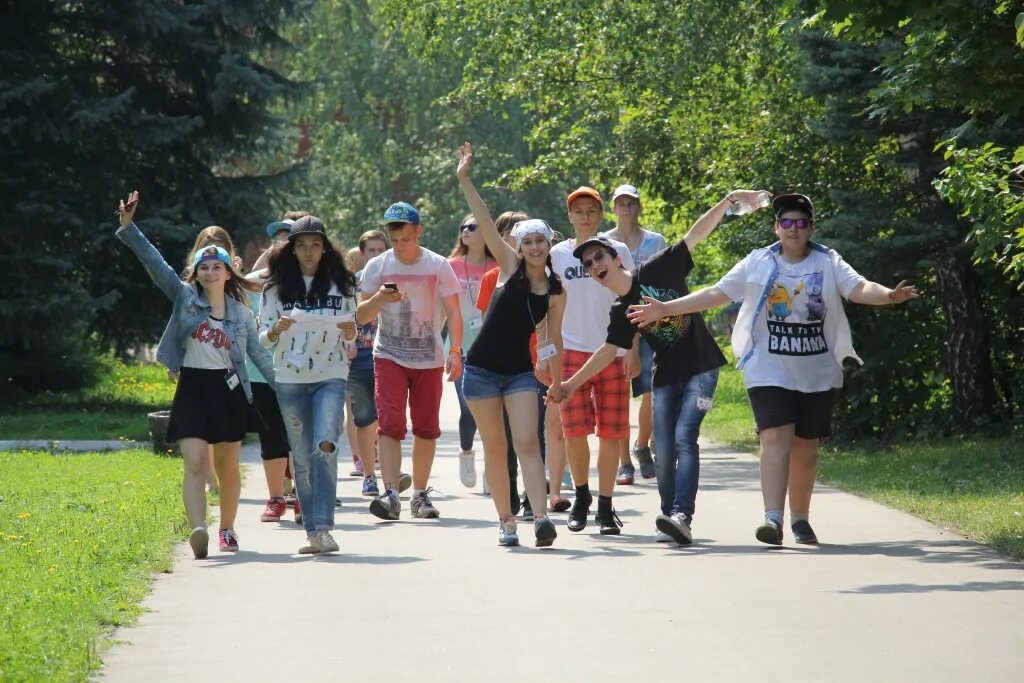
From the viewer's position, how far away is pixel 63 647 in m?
6.87

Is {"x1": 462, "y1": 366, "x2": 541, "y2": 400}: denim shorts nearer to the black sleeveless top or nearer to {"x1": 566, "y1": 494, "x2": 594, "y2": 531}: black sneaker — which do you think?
the black sleeveless top

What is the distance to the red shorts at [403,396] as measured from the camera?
11688 mm

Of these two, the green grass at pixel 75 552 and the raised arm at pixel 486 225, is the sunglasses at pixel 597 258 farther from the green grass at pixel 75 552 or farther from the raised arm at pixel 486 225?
the green grass at pixel 75 552

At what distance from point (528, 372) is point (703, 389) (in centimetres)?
98

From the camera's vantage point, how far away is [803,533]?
10.0 meters

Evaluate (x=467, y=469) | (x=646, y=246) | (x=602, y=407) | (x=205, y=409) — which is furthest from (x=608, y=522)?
(x=467, y=469)

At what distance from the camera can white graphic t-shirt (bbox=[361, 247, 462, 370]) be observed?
38.1 feet

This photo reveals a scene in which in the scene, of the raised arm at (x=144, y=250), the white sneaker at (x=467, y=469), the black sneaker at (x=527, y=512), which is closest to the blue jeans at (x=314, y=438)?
the raised arm at (x=144, y=250)

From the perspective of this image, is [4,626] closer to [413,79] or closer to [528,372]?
[528,372]

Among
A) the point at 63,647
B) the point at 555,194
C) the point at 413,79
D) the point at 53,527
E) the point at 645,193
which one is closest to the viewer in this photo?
the point at 63,647

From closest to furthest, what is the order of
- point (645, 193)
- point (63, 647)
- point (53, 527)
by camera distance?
1. point (63, 647)
2. point (53, 527)
3. point (645, 193)

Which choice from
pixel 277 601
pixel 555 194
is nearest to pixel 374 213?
pixel 555 194

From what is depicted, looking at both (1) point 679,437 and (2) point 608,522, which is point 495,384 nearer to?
(1) point 679,437

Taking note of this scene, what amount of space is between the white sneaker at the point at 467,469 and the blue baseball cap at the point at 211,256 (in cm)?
364
